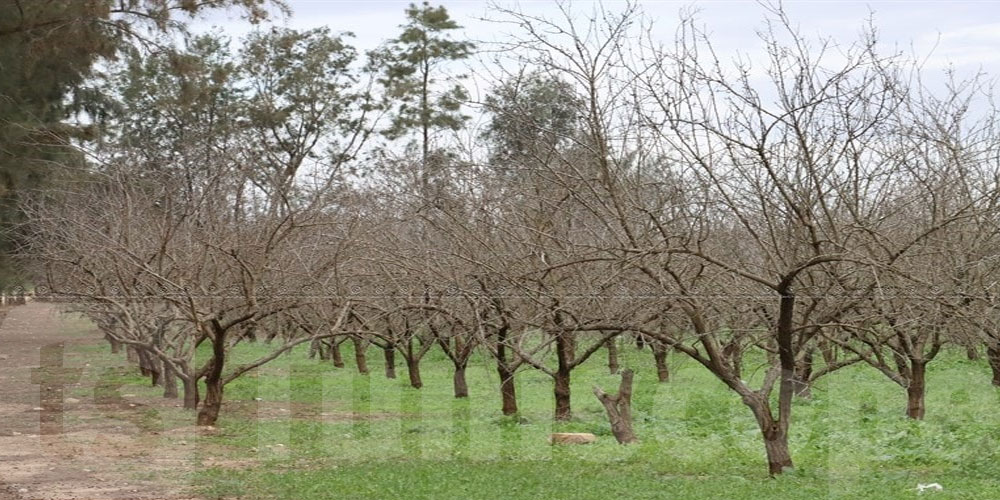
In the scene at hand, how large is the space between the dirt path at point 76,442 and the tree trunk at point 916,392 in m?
9.38

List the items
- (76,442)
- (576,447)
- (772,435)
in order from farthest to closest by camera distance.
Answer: (76,442), (576,447), (772,435)

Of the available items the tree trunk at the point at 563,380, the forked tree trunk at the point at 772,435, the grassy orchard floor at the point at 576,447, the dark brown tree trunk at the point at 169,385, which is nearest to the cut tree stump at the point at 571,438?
the grassy orchard floor at the point at 576,447

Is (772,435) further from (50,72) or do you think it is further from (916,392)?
(50,72)

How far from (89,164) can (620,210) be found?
17.8 m

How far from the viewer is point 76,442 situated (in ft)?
45.2

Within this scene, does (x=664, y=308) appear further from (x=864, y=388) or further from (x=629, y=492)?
(x=864, y=388)

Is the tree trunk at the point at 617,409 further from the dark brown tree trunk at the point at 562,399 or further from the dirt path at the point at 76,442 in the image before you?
the dirt path at the point at 76,442

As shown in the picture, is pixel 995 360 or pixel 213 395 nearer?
pixel 213 395

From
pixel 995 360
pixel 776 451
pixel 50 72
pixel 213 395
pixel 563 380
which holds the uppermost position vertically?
pixel 50 72

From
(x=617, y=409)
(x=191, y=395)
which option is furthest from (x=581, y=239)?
(x=191, y=395)

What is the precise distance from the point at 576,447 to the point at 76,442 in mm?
6052

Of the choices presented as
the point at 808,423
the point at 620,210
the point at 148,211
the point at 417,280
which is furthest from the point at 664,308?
the point at 148,211

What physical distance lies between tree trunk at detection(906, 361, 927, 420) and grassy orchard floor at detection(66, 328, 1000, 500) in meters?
0.34

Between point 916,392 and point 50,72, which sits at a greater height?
point 50,72
